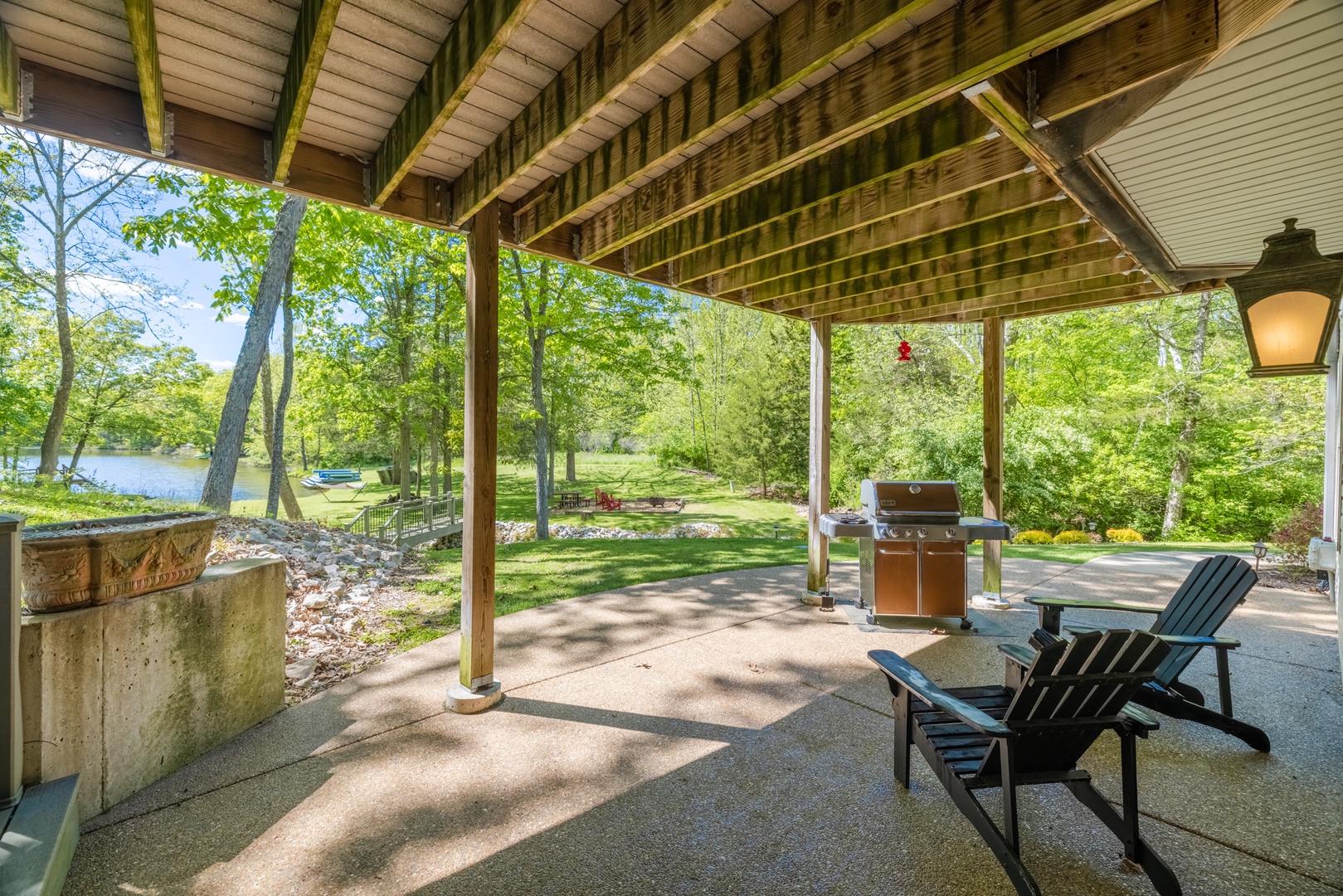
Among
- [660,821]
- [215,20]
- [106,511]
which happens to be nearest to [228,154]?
[215,20]

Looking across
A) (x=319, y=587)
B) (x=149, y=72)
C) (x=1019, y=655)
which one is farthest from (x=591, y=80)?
(x=319, y=587)

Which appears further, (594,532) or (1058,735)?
(594,532)

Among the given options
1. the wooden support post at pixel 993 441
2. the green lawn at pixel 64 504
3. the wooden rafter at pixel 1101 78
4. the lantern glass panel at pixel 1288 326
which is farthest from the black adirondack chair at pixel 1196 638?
the green lawn at pixel 64 504

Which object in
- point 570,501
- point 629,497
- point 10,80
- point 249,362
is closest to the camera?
point 10,80

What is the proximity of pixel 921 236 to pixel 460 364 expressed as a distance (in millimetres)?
11521

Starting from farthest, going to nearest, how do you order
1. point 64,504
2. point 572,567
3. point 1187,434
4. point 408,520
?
point 1187,434 → point 408,520 → point 572,567 → point 64,504

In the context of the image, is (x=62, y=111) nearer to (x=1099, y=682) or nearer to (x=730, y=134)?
(x=730, y=134)

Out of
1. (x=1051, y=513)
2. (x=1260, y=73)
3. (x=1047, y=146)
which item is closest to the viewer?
(x=1260, y=73)

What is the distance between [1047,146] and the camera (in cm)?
222

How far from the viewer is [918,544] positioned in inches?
190

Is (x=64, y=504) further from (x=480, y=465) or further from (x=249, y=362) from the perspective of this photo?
(x=480, y=465)

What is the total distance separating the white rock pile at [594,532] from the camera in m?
12.5

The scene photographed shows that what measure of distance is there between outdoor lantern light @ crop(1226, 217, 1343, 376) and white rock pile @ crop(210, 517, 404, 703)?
193 inches

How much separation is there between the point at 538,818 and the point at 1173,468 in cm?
1703
